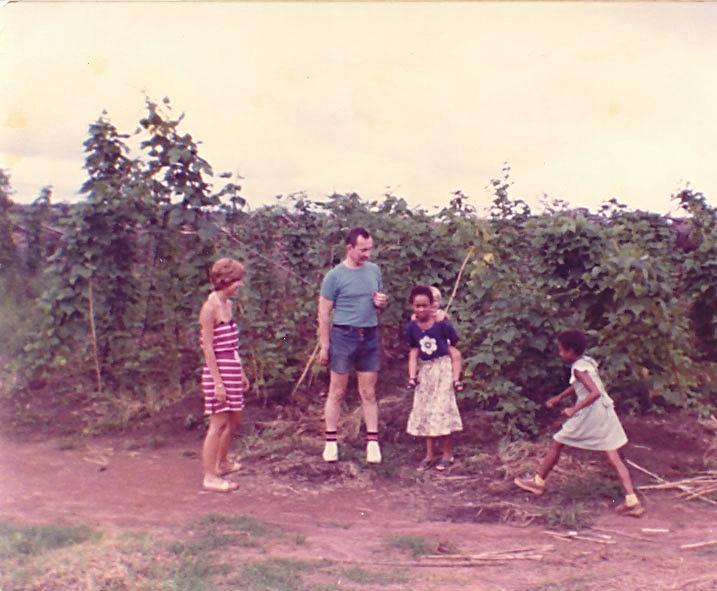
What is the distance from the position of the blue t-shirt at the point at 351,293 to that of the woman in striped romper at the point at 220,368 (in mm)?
784

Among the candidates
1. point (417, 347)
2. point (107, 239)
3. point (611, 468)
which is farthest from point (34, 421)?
point (611, 468)

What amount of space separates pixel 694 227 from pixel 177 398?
5.04m

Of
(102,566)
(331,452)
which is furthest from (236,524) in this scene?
(331,452)

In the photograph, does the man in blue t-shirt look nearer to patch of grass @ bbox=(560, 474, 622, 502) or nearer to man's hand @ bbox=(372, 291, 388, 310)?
man's hand @ bbox=(372, 291, 388, 310)

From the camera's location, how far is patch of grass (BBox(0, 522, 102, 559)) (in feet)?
13.9

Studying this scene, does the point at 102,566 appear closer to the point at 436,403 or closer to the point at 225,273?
the point at 225,273

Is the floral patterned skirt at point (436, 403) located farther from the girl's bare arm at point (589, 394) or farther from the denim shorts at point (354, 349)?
the girl's bare arm at point (589, 394)

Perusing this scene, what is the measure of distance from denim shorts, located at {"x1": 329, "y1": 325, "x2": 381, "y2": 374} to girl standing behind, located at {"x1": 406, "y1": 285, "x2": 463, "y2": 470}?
279mm

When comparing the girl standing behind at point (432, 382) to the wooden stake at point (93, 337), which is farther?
the wooden stake at point (93, 337)

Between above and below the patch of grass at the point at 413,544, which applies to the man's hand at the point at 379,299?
above

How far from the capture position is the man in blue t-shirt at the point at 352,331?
6.11 m

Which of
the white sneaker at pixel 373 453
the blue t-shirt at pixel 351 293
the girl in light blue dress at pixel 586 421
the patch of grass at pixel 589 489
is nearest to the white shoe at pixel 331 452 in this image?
the white sneaker at pixel 373 453

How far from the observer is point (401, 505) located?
5449 millimetres

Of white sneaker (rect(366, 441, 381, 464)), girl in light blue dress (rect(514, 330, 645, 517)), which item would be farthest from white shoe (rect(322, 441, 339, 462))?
girl in light blue dress (rect(514, 330, 645, 517))
